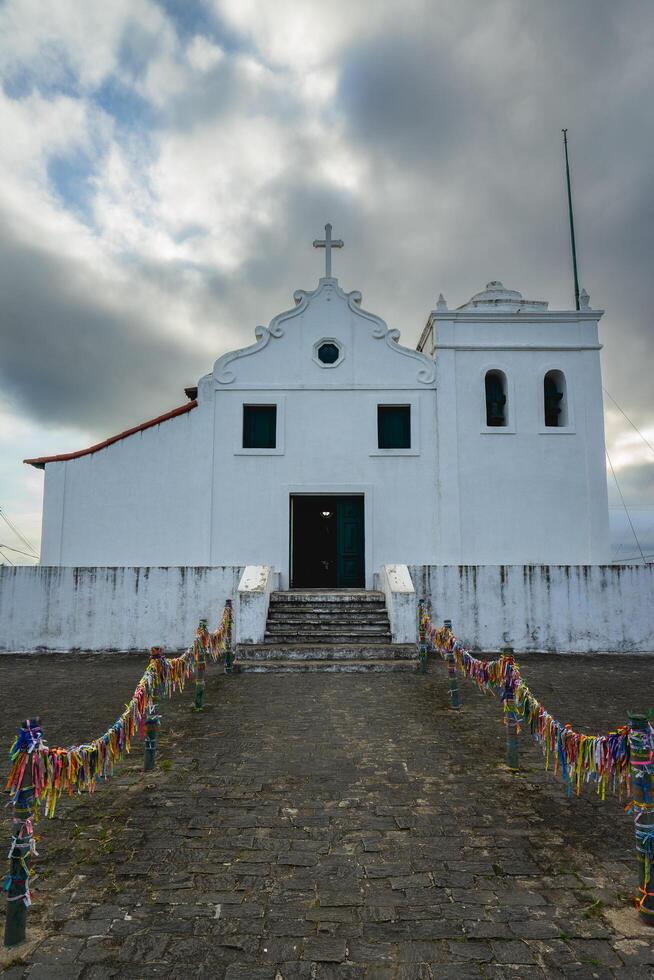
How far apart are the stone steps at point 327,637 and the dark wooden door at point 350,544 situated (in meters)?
1.59

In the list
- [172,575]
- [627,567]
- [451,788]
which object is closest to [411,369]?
[627,567]

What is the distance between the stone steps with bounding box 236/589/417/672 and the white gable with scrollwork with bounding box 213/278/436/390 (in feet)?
19.8

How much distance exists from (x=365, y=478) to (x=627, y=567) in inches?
263

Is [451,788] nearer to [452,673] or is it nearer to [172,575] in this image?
[452,673]

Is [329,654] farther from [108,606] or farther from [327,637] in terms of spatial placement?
[108,606]

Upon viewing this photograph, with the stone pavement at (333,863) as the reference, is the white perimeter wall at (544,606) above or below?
above

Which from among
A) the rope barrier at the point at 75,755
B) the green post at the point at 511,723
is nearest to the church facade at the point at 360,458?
the rope barrier at the point at 75,755

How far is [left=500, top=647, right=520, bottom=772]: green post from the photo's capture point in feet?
20.1

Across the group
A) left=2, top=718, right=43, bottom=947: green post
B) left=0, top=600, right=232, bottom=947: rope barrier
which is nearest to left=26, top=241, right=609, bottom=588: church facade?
left=0, top=600, right=232, bottom=947: rope barrier

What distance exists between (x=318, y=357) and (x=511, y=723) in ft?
40.2

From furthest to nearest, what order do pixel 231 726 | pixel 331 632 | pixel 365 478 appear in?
pixel 365 478
pixel 331 632
pixel 231 726

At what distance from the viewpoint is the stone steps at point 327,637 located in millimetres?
→ 11305

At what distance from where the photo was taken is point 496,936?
3451 millimetres

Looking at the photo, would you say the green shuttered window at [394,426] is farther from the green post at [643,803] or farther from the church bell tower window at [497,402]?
the green post at [643,803]
